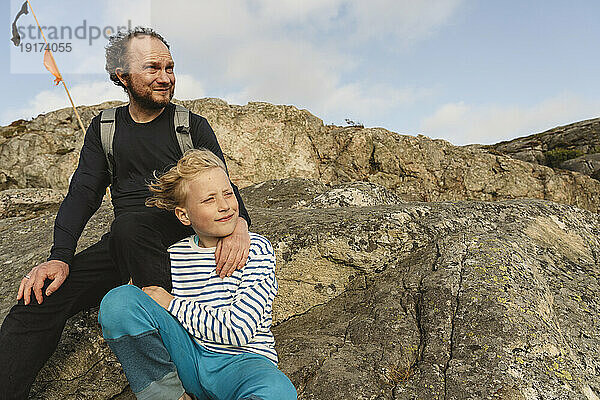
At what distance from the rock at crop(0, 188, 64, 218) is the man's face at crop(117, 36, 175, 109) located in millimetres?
7735

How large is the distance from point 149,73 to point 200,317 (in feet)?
7.83

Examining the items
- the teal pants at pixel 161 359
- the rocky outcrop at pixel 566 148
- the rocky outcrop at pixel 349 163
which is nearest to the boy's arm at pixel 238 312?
the teal pants at pixel 161 359

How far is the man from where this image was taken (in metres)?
3.27

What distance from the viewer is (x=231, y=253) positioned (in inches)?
121

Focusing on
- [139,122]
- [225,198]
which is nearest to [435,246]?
[225,198]

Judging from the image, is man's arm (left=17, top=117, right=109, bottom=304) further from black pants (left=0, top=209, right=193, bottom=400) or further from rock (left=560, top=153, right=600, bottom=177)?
rock (left=560, top=153, right=600, bottom=177)

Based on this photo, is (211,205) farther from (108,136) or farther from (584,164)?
(584,164)

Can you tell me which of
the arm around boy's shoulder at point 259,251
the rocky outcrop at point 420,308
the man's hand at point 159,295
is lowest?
the rocky outcrop at point 420,308

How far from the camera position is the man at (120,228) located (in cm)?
327

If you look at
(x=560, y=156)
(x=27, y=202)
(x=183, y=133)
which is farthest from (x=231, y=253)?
(x=560, y=156)

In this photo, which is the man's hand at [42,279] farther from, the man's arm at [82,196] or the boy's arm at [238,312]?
the boy's arm at [238,312]

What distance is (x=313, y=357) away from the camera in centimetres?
379

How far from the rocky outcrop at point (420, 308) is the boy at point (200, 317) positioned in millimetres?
855

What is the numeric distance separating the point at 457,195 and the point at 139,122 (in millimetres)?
12551
